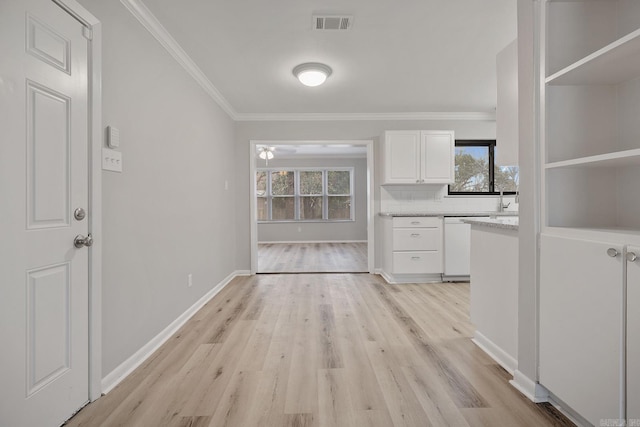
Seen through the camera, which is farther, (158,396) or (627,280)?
(158,396)

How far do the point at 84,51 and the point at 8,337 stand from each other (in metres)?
1.30

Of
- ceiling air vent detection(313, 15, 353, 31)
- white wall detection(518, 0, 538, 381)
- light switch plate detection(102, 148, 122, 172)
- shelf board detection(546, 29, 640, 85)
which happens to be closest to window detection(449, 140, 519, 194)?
ceiling air vent detection(313, 15, 353, 31)

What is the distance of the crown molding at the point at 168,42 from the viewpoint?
2018 mm

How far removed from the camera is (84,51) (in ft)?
5.05

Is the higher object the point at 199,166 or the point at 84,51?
the point at 84,51

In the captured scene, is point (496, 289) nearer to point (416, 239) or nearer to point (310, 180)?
point (416, 239)

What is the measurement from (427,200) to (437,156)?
0.67 m

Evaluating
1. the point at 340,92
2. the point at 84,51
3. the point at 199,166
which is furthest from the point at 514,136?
the point at 199,166

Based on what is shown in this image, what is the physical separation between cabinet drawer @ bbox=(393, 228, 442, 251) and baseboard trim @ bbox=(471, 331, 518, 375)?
1.80 meters

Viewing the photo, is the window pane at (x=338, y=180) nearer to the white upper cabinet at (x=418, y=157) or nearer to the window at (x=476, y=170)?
the window at (x=476, y=170)

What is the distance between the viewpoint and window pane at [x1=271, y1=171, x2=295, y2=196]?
338 inches

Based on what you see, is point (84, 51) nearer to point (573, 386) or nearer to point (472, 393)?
point (472, 393)

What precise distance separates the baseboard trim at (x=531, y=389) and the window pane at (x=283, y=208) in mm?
7225

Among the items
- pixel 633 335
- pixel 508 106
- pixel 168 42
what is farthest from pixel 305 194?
pixel 633 335
